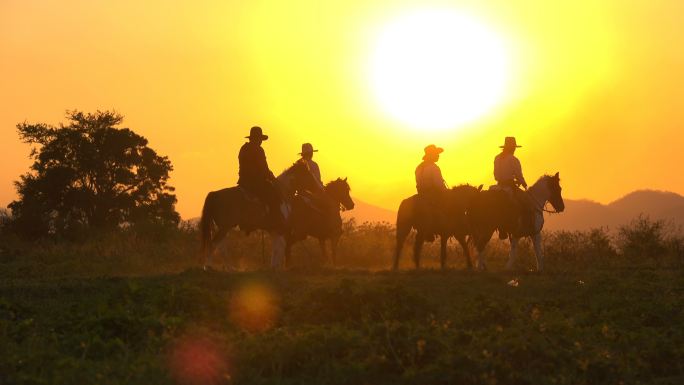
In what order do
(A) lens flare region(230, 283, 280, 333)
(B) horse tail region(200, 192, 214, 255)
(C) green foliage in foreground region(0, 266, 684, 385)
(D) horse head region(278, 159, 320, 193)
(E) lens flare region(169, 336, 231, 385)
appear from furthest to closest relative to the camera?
(D) horse head region(278, 159, 320, 193) → (B) horse tail region(200, 192, 214, 255) → (A) lens flare region(230, 283, 280, 333) → (C) green foliage in foreground region(0, 266, 684, 385) → (E) lens flare region(169, 336, 231, 385)

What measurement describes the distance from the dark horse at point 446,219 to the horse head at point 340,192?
8.26 feet

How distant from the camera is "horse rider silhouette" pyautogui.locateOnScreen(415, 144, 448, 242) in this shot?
69.0ft

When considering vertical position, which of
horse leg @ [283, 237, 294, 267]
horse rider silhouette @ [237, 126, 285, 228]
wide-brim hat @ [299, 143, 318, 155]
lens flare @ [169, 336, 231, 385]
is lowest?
lens flare @ [169, 336, 231, 385]

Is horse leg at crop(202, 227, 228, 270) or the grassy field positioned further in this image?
horse leg at crop(202, 227, 228, 270)

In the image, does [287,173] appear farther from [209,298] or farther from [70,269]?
[209,298]

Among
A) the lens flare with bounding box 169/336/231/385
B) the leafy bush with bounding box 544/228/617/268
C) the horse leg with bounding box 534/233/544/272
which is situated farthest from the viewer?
the leafy bush with bounding box 544/228/617/268

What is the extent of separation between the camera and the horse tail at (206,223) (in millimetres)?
Result: 19891

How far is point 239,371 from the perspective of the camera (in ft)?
31.1

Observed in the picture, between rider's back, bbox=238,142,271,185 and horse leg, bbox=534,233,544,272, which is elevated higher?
rider's back, bbox=238,142,271,185

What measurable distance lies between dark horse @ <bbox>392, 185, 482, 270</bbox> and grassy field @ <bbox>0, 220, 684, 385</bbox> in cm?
326

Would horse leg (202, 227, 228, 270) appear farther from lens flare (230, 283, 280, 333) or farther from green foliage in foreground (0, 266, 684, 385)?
lens flare (230, 283, 280, 333)

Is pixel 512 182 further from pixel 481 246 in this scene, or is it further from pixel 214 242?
pixel 214 242

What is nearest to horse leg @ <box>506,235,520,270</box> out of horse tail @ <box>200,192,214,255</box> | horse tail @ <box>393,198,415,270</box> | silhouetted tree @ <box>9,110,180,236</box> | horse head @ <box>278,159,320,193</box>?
horse tail @ <box>393,198,415,270</box>

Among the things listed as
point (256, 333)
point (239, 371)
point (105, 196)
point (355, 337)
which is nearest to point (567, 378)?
point (355, 337)
